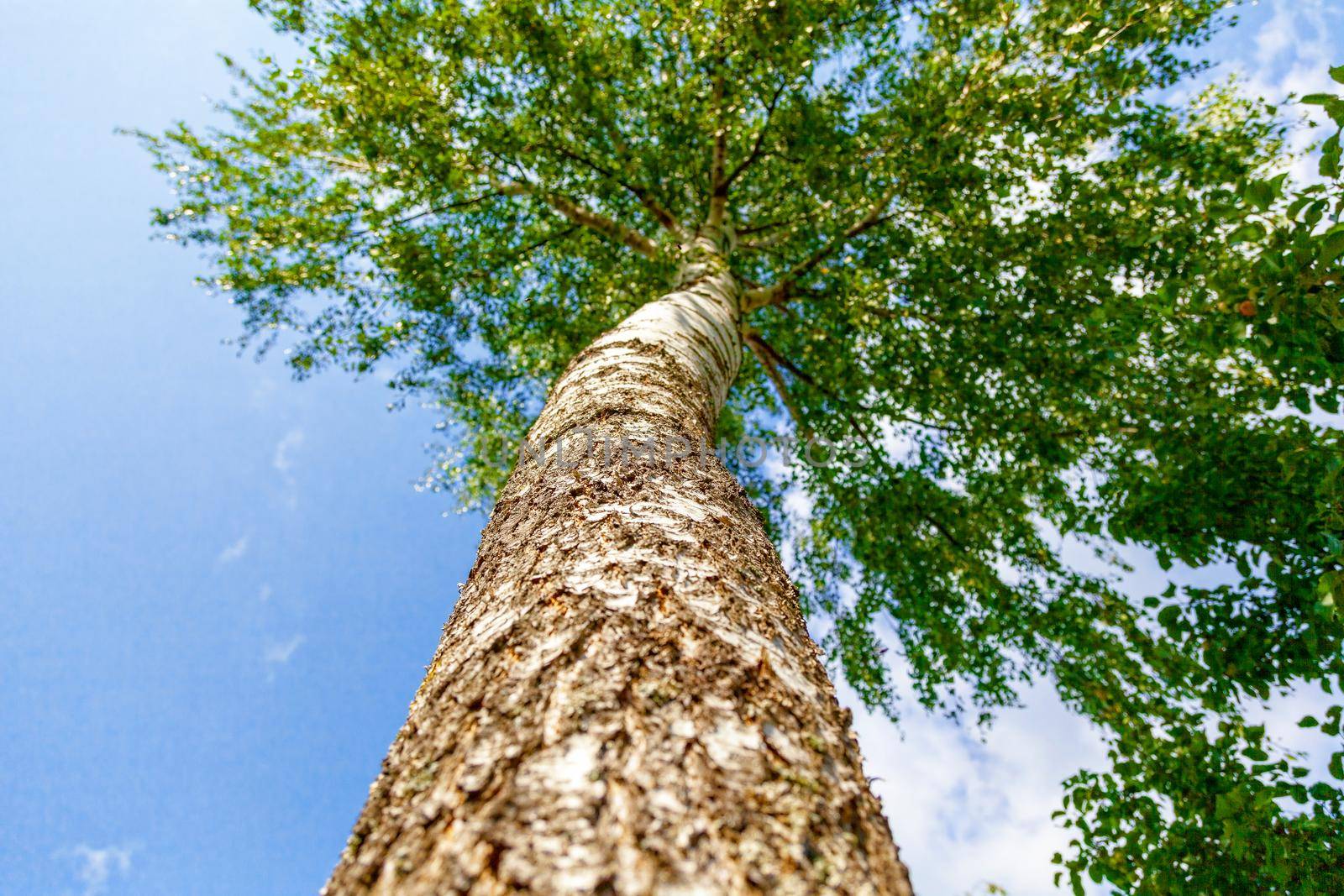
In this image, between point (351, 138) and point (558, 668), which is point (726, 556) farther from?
point (351, 138)

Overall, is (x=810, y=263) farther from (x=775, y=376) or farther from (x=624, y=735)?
(x=624, y=735)

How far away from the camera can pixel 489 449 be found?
816cm

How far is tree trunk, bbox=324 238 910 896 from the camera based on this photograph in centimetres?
64

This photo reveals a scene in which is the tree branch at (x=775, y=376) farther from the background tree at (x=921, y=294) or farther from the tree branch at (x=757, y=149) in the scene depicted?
the tree branch at (x=757, y=149)

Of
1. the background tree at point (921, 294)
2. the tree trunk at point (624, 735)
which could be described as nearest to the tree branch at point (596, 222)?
the background tree at point (921, 294)

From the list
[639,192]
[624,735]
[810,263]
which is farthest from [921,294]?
[624,735]

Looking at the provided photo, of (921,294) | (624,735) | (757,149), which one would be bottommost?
(624,735)

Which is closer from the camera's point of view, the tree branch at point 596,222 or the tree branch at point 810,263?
the tree branch at point 810,263

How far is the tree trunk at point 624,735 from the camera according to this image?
0.64 m

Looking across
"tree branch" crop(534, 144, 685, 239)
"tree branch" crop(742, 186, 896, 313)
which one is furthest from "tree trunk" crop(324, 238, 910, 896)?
"tree branch" crop(534, 144, 685, 239)

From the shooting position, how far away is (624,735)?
786mm

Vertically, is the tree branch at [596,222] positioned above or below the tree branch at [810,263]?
above

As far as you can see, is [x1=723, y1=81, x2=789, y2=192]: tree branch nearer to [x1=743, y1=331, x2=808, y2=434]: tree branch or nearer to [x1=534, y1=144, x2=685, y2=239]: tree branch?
[x1=534, y1=144, x2=685, y2=239]: tree branch

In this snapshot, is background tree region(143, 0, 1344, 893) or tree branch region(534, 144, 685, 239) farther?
tree branch region(534, 144, 685, 239)
